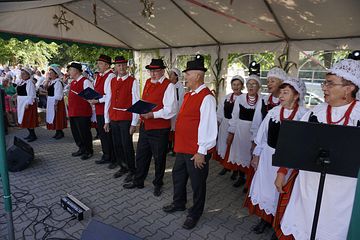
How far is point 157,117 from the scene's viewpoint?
11.4 ft

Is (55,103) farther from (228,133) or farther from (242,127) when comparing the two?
(242,127)

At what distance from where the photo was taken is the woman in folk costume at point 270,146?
2592 millimetres

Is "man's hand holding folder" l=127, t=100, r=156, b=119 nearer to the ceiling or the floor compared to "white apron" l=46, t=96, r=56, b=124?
nearer to the ceiling

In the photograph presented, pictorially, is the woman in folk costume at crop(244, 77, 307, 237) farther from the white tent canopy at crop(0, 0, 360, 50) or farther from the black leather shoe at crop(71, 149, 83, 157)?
the black leather shoe at crop(71, 149, 83, 157)

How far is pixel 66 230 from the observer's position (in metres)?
2.96

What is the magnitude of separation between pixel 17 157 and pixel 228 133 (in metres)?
3.76

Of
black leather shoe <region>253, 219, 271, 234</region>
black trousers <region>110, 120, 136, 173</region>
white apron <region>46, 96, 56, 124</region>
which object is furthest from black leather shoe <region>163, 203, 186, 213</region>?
white apron <region>46, 96, 56, 124</region>

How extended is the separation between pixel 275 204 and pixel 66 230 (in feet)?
7.61

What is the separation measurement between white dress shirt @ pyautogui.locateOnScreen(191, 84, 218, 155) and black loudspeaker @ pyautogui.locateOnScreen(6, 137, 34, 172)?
3629 millimetres

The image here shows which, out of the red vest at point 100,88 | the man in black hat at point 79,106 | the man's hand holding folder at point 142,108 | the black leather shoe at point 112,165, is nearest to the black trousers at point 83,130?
the man in black hat at point 79,106

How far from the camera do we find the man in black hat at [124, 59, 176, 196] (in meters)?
3.50

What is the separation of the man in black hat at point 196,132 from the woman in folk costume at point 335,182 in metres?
0.99

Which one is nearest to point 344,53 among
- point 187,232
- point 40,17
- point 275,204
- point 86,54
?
point 275,204

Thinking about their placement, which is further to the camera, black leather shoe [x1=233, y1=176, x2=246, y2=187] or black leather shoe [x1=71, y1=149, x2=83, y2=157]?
black leather shoe [x1=71, y1=149, x2=83, y2=157]
